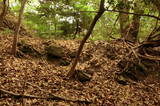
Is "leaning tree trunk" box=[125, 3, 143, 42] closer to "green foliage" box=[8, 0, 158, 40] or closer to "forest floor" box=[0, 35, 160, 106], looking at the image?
"green foliage" box=[8, 0, 158, 40]

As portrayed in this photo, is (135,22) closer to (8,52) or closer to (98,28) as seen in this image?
(98,28)

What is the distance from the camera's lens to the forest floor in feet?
19.6

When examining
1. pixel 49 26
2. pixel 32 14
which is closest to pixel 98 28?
pixel 49 26

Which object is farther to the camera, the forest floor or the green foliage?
the green foliage

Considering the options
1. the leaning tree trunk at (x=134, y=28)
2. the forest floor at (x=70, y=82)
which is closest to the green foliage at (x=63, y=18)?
the leaning tree trunk at (x=134, y=28)

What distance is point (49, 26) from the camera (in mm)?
12344

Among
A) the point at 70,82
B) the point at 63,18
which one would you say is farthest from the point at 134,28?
the point at 70,82

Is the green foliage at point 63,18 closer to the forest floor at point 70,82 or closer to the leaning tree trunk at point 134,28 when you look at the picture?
the leaning tree trunk at point 134,28

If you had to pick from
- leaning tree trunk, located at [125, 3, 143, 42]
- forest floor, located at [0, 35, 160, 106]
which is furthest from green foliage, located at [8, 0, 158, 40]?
forest floor, located at [0, 35, 160, 106]

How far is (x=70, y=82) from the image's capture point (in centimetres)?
714

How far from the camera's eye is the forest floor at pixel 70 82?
5969 millimetres

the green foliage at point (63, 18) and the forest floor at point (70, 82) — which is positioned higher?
the green foliage at point (63, 18)

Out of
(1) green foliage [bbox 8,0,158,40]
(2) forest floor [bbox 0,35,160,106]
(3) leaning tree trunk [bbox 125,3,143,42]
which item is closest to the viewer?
(2) forest floor [bbox 0,35,160,106]

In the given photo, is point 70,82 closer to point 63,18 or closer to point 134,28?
point 134,28
